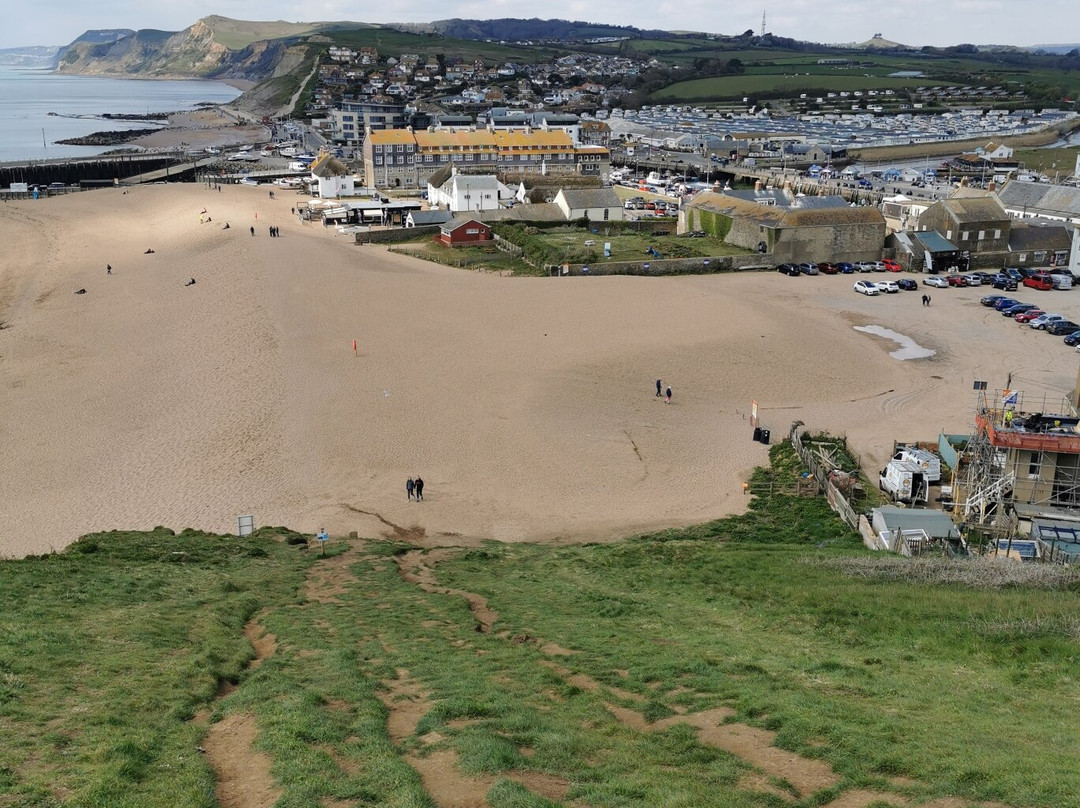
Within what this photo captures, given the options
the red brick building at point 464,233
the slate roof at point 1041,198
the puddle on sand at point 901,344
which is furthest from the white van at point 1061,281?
the red brick building at point 464,233

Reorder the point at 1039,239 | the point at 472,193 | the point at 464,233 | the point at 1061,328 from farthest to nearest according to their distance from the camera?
1. the point at 472,193
2. the point at 464,233
3. the point at 1039,239
4. the point at 1061,328

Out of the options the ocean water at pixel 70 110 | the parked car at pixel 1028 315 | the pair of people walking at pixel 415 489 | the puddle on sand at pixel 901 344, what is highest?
the ocean water at pixel 70 110

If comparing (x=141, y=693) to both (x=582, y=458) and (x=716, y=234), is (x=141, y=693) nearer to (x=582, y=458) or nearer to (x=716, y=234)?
(x=582, y=458)

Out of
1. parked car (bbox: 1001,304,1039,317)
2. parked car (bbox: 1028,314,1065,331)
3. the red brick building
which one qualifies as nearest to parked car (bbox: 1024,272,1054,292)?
parked car (bbox: 1001,304,1039,317)

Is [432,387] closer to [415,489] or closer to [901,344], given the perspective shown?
[415,489]

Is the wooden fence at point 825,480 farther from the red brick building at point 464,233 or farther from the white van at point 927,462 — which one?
the red brick building at point 464,233

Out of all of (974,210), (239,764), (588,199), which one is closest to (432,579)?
(239,764)

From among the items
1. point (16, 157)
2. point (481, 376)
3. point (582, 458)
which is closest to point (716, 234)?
point (481, 376)

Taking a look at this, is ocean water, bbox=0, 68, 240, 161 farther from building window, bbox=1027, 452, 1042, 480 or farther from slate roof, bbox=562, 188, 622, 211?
building window, bbox=1027, 452, 1042, 480
